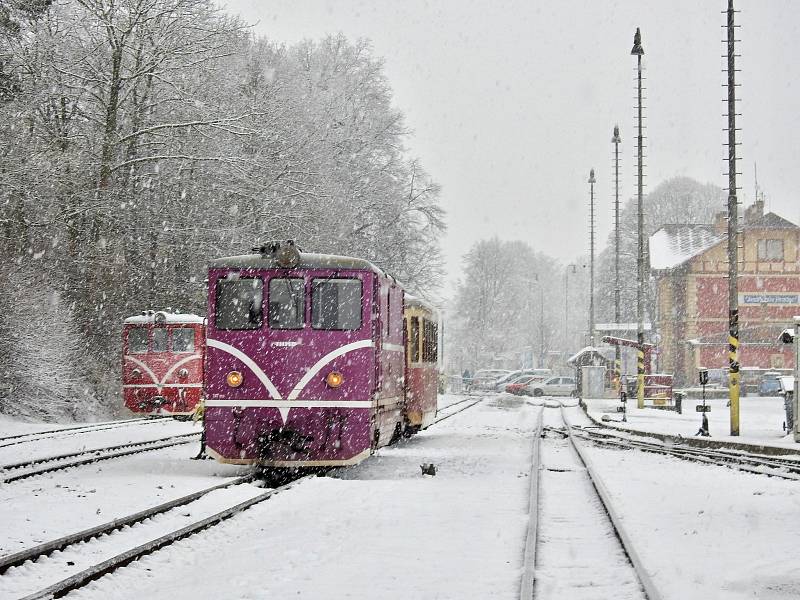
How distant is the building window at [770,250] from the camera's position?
63.4m

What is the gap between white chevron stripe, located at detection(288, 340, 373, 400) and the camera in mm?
13836

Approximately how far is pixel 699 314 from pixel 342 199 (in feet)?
89.1

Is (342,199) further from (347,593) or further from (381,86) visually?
(347,593)

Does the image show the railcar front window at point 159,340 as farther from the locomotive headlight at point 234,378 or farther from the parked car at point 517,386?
the parked car at point 517,386

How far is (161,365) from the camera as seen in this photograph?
27172 millimetres

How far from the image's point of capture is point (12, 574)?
7.67m

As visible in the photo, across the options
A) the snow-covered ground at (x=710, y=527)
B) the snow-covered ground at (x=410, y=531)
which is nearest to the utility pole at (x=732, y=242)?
the snow-covered ground at (x=710, y=527)

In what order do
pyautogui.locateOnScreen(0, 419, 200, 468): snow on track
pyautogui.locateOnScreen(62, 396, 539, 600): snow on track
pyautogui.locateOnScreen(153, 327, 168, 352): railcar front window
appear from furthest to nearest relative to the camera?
pyautogui.locateOnScreen(153, 327, 168, 352): railcar front window → pyautogui.locateOnScreen(0, 419, 200, 468): snow on track → pyautogui.locateOnScreen(62, 396, 539, 600): snow on track

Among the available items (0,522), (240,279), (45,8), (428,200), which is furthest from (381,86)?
(0,522)

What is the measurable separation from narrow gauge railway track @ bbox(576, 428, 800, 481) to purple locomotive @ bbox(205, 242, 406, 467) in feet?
18.3

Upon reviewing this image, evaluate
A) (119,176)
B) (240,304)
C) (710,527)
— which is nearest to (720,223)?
(119,176)

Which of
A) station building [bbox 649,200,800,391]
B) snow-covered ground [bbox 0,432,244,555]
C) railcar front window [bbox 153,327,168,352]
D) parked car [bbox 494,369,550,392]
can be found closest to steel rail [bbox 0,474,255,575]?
snow-covered ground [bbox 0,432,244,555]

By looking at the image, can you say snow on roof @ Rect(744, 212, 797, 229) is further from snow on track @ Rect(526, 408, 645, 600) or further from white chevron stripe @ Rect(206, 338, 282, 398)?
white chevron stripe @ Rect(206, 338, 282, 398)

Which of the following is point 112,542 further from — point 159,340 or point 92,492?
point 159,340
